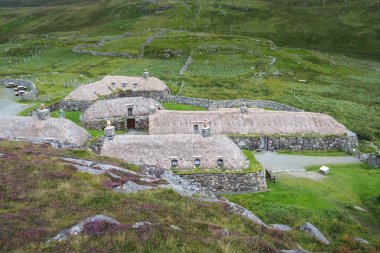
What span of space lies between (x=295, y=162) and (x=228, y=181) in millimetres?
14215

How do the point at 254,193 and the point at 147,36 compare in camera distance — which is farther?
the point at 147,36

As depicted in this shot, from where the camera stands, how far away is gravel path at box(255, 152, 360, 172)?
4715 cm

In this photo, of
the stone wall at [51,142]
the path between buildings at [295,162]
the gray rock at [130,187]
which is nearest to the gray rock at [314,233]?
the gray rock at [130,187]

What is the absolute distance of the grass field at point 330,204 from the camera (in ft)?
92.0

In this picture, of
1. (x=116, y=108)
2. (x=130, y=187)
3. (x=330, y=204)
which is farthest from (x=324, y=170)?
(x=116, y=108)

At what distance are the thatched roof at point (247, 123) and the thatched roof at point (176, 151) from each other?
1041cm

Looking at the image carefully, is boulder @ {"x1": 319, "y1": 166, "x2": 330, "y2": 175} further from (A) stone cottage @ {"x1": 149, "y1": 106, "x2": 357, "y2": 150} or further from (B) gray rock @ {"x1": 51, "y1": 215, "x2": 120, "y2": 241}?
(B) gray rock @ {"x1": 51, "y1": 215, "x2": 120, "y2": 241}

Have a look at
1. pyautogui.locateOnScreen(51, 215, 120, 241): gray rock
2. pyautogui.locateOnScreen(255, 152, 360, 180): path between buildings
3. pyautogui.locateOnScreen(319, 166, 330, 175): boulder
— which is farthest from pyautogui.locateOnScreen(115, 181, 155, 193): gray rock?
pyautogui.locateOnScreen(319, 166, 330, 175): boulder

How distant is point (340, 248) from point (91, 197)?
47.0 feet

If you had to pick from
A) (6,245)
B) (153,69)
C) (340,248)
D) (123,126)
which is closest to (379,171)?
(340,248)

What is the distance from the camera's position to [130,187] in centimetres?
2641

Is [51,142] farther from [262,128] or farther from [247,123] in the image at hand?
[262,128]

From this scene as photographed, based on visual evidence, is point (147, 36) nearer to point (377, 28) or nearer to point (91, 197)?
point (377, 28)

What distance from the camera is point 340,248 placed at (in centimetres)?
2180
